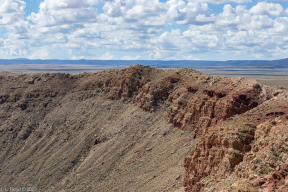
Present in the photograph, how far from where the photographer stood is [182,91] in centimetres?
7506

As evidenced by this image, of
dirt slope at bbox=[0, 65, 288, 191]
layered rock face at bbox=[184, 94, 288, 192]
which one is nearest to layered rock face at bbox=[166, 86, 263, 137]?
dirt slope at bbox=[0, 65, 288, 191]

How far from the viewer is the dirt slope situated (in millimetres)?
39656

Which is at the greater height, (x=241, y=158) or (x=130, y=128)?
(x=241, y=158)

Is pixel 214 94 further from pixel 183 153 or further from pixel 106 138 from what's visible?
pixel 106 138

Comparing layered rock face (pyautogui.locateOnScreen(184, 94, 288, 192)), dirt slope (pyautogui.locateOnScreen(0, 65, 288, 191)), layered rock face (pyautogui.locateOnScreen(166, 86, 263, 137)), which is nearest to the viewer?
layered rock face (pyautogui.locateOnScreen(184, 94, 288, 192))

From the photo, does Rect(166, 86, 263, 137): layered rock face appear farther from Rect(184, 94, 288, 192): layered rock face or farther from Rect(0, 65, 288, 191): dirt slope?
Rect(184, 94, 288, 192): layered rock face

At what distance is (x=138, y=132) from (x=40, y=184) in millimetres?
21909

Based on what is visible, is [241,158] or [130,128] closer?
[241,158]

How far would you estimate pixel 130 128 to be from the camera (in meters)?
74.2

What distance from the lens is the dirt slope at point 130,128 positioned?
130 feet

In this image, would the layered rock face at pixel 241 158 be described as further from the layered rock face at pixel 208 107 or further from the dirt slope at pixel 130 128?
the layered rock face at pixel 208 107

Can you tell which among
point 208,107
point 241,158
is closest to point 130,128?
point 208,107

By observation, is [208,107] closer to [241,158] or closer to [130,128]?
[130,128]

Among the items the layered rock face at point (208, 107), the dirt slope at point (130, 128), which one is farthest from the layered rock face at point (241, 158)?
the layered rock face at point (208, 107)
